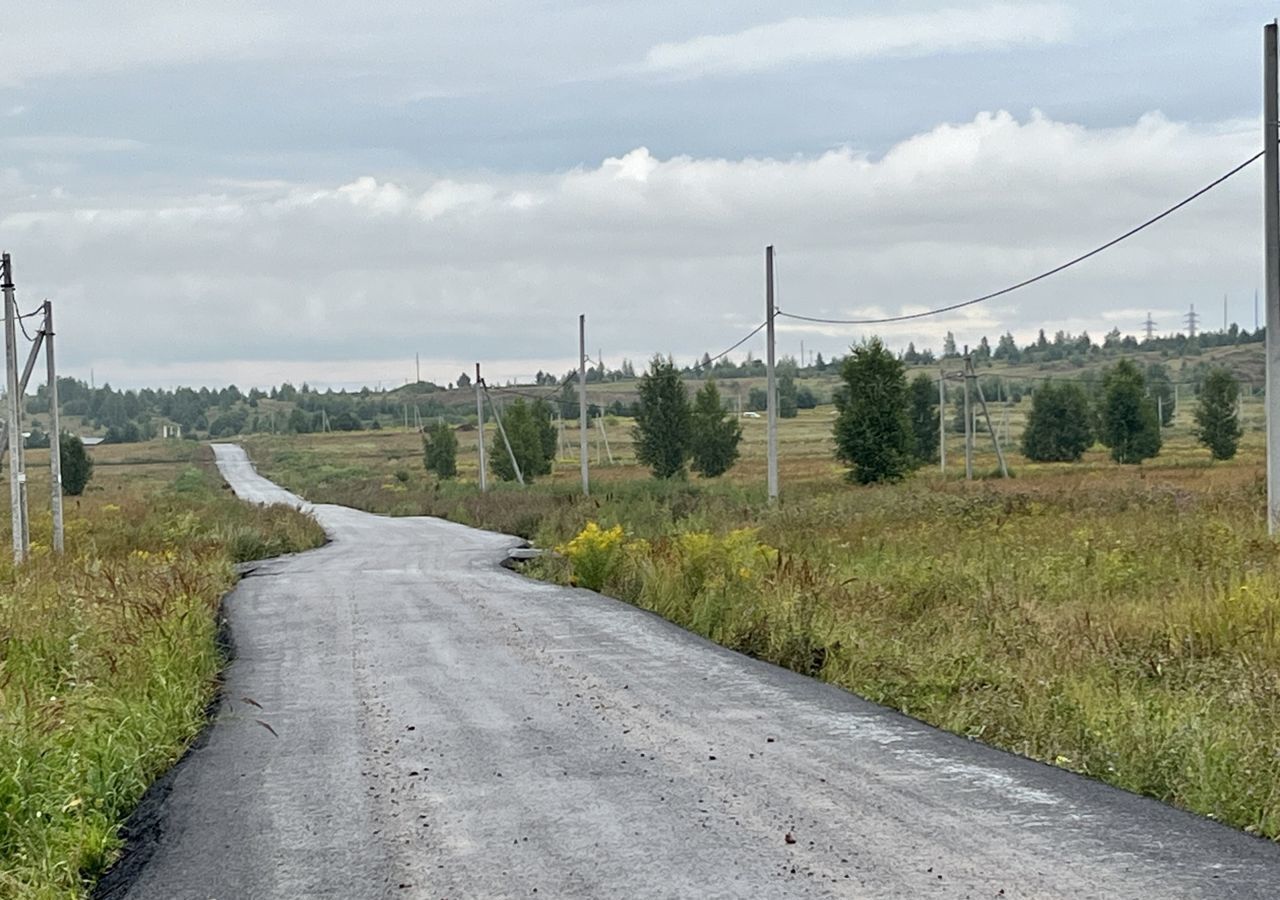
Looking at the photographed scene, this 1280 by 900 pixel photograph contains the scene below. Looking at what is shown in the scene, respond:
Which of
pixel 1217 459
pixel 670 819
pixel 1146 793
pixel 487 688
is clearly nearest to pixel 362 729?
pixel 487 688

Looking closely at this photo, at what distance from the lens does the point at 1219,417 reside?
76.2 m

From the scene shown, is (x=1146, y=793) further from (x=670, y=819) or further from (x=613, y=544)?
(x=613, y=544)

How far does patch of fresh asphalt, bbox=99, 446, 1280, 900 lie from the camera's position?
558 centimetres

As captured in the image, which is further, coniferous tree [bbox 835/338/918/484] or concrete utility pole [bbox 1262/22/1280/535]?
coniferous tree [bbox 835/338/918/484]

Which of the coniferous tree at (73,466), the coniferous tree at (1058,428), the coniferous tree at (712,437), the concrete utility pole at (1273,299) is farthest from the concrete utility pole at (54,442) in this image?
the coniferous tree at (1058,428)

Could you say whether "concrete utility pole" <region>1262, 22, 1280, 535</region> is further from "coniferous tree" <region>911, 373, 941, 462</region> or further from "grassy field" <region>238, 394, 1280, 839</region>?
"coniferous tree" <region>911, 373, 941, 462</region>

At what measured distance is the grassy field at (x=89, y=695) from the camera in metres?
6.33

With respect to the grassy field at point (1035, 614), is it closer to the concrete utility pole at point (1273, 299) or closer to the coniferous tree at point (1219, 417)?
the concrete utility pole at point (1273, 299)

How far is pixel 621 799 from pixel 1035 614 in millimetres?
6460

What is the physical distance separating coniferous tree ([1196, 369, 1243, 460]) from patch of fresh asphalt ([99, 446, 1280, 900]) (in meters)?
71.9

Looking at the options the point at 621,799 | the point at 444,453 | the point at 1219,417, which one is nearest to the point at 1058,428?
the point at 1219,417

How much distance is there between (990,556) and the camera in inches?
690

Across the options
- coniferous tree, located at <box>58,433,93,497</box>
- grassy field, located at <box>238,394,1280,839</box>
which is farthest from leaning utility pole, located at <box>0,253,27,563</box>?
coniferous tree, located at <box>58,433,93,497</box>

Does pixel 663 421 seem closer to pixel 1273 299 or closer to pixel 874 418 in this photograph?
pixel 874 418
